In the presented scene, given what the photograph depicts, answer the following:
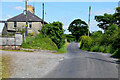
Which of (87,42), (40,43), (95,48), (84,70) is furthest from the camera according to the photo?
(87,42)

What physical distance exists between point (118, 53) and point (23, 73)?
→ 14138mm

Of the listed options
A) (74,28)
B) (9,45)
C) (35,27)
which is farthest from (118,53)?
(74,28)

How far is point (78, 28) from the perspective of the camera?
84.4 meters

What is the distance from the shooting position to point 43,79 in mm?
9578

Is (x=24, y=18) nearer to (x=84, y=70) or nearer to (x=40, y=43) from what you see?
(x=40, y=43)

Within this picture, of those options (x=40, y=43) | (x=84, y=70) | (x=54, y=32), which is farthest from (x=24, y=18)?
(x=84, y=70)

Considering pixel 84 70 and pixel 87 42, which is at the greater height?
pixel 87 42

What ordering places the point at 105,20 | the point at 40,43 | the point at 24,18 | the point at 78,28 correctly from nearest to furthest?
the point at 40,43, the point at 24,18, the point at 105,20, the point at 78,28

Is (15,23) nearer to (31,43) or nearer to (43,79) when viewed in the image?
(31,43)

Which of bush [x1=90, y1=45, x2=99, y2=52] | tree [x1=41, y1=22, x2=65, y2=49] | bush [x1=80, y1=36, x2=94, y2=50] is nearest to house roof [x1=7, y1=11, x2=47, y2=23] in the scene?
bush [x1=80, y1=36, x2=94, y2=50]

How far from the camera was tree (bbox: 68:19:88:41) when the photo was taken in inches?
3263

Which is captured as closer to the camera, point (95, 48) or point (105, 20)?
point (95, 48)

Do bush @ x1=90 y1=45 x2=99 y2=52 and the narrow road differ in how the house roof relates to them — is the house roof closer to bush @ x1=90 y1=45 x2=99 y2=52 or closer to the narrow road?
bush @ x1=90 y1=45 x2=99 y2=52

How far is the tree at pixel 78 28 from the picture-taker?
82.9 metres
